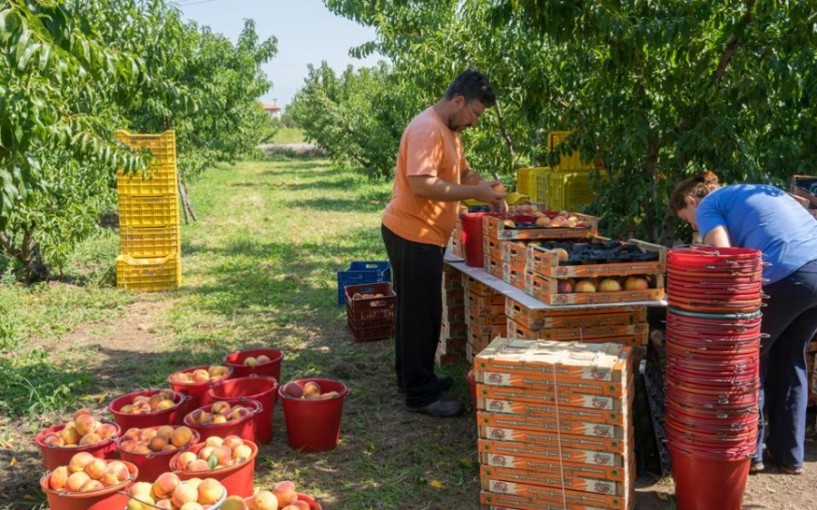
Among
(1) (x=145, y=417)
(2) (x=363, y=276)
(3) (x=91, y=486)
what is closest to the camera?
(3) (x=91, y=486)

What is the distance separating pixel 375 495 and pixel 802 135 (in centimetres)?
527

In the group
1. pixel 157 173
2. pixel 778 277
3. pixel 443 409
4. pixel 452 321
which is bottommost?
pixel 443 409

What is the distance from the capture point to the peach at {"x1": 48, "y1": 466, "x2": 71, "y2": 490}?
3.59m

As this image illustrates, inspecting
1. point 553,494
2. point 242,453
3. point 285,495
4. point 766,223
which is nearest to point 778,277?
point 766,223

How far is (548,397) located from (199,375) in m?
2.70

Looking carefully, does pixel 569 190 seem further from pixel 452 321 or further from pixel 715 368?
pixel 715 368

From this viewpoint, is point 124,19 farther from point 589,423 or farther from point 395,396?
point 589,423

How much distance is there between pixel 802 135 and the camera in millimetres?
6906

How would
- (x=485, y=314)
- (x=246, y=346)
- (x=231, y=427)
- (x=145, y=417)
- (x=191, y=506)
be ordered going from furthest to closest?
(x=246, y=346)
(x=485, y=314)
(x=145, y=417)
(x=231, y=427)
(x=191, y=506)

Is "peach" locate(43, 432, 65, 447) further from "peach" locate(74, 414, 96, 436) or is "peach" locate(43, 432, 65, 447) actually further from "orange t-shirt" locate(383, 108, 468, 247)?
"orange t-shirt" locate(383, 108, 468, 247)

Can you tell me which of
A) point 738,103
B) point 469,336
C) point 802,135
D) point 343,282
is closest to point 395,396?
point 469,336

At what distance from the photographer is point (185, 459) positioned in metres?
3.78

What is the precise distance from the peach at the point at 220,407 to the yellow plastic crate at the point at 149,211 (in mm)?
6043

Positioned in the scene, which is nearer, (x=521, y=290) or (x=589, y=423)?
(x=589, y=423)
